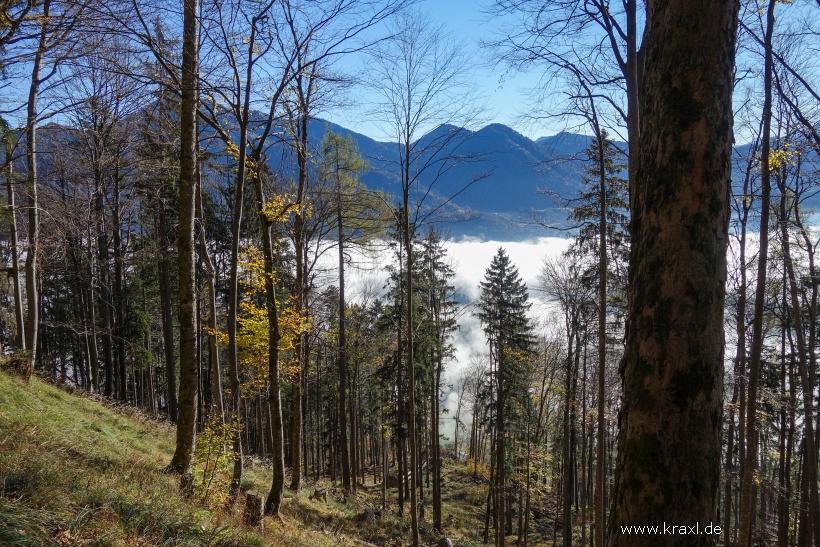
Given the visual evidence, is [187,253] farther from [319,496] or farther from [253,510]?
[319,496]

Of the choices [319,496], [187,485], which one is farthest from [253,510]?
[319,496]

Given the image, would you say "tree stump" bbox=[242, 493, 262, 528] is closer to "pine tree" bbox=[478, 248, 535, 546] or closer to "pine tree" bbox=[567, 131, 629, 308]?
"pine tree" bbox=[567, 131, 629, 308]

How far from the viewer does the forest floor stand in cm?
345

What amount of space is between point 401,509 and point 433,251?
40.5ft

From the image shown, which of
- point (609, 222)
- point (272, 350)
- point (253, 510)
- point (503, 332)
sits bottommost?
point (253, 510)

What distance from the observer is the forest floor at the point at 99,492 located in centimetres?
345

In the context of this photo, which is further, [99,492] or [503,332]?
[503,332]

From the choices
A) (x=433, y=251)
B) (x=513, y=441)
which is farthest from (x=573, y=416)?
(x=433, y=251)

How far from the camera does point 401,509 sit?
1720 centimetres

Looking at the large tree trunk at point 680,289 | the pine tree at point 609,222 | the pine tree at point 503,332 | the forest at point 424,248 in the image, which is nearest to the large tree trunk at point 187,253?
the forest at point 424,248

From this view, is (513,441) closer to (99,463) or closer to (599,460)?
(599,460)

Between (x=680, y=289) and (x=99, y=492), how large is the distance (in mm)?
5462

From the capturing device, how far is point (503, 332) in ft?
62.4

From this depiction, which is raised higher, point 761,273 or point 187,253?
point 187,253
